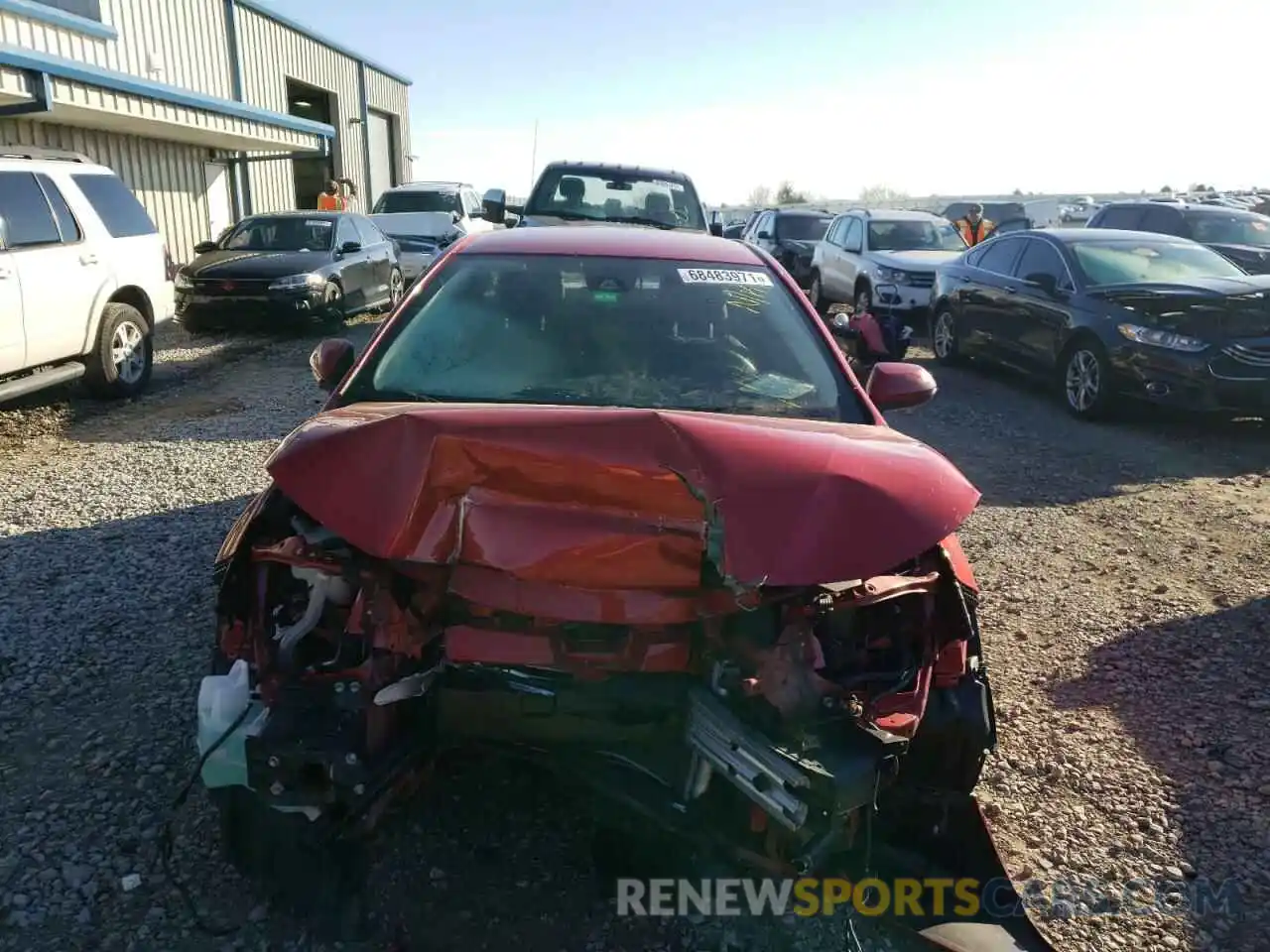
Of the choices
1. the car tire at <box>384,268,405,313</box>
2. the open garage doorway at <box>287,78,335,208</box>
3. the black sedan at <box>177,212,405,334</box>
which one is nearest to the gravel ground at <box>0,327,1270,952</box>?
the black sedan at <box>177,212,405,334</box>

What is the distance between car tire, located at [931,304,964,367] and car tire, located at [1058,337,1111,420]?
2211 millimetres

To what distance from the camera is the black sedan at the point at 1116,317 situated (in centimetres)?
802

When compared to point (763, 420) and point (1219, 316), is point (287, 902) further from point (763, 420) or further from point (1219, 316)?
point (1219, 316)

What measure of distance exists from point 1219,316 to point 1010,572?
4373 millimetres

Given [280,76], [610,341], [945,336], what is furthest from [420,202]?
[610,341]

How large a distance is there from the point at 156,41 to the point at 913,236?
44.9 ft

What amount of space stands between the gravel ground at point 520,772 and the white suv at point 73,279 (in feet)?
3.14

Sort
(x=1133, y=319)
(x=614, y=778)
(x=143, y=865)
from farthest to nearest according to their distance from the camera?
(x=1133, y=319) < (x=143, y=865) < (x=614, y=778)

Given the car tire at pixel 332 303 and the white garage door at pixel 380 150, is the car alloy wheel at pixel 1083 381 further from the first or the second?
the white garage door at pixel 380 150

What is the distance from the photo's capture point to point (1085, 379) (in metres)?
8.95

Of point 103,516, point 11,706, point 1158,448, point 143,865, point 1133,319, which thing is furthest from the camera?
point 1133,319

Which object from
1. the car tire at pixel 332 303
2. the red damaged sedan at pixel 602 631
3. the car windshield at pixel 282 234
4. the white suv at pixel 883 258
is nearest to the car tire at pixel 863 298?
the white suv at pixel 883 258

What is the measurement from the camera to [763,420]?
2867mm

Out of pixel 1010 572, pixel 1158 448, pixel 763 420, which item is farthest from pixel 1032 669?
pixel 1158 448
